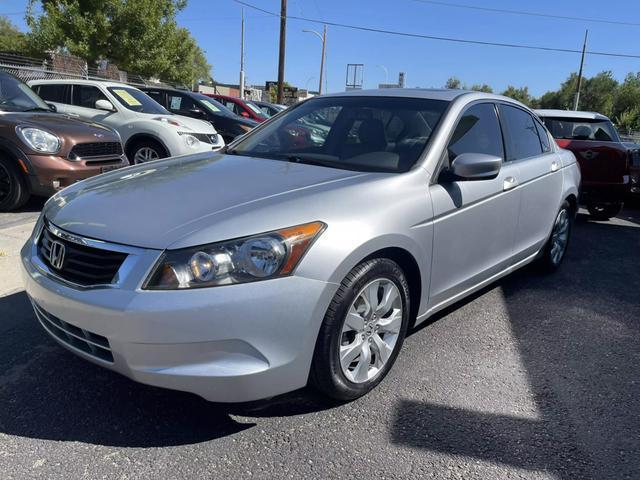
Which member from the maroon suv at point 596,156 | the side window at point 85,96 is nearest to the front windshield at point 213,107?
the side window at point 85,96

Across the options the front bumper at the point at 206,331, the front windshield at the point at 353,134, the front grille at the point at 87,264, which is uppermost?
the front windshield at the point at 353,134

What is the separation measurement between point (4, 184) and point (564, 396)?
19.4ft

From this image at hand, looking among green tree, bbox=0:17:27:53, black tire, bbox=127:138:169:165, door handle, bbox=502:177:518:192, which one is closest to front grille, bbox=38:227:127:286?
door handle, bbox=502:177:518:192

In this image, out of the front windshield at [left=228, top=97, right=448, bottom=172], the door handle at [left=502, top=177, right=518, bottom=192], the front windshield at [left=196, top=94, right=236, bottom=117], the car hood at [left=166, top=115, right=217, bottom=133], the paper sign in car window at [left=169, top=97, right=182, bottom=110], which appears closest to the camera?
the front windshield at [left=228, top=97, right=448, bottom=172]

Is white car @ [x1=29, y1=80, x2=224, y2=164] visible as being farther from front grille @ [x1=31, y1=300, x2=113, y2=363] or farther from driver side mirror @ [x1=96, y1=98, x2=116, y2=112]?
front grille @ [x1=31, y1=300, x2=113, y2=363]

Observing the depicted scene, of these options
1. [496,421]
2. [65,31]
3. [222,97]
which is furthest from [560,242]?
[65,31]

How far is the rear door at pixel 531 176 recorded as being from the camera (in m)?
4.10

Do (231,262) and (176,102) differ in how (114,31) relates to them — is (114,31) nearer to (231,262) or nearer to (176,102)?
(176,102)

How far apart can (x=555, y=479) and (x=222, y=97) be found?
14686 mm

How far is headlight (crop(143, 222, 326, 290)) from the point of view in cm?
220

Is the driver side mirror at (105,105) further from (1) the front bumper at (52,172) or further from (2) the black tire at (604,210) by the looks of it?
(2) the black tire at (604,210)

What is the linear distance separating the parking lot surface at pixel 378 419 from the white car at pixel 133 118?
16.4 feet

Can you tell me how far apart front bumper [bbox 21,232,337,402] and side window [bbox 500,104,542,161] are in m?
2.42

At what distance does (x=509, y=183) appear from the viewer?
150 inches
